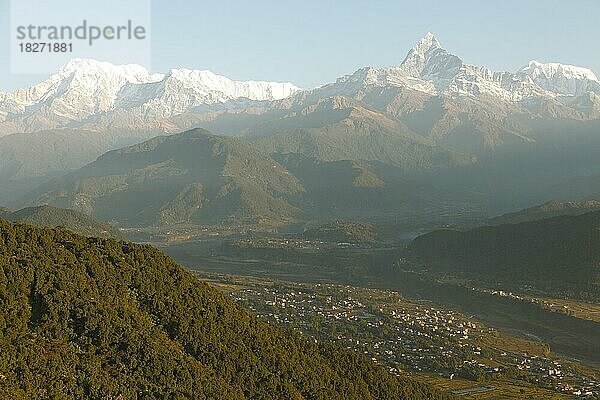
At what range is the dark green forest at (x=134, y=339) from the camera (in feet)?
206

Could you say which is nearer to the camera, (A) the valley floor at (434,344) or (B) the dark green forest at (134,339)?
(B) the dark green forest at (134,339)

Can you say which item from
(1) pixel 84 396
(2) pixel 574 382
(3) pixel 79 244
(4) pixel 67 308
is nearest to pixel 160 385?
(1) pixel 84 396

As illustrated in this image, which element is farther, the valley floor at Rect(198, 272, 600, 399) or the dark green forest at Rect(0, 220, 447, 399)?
the valley floor at Rect(198, 272, 600, 399)

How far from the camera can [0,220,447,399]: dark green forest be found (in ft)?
206

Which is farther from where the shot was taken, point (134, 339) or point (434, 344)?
point (434, 344)

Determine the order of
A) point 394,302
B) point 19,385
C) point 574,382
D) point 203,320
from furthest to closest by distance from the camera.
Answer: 1. point 394,302
2. point 574,382
3. point 203,320
4. point 19,385

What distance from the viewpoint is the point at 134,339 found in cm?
6944

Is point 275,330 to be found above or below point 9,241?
below

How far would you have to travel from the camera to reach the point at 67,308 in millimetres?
68375

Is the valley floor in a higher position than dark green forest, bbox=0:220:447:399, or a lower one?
lower

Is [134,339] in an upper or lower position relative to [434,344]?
upper

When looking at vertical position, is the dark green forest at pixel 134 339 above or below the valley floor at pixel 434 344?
above

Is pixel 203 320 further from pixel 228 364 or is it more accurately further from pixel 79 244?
pixel 79 244

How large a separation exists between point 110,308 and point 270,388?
1970cm
